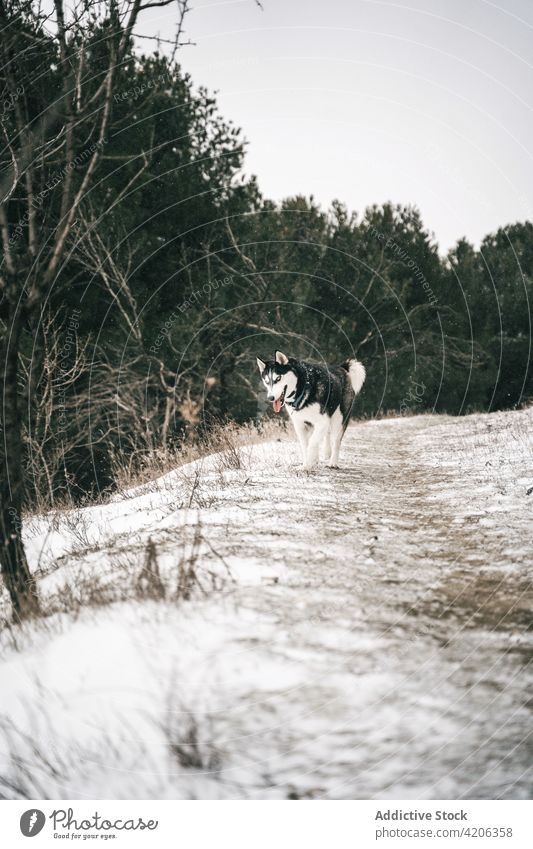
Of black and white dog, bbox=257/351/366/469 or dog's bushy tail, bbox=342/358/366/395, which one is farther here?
dog's bushy tail, bbox=342/358/366/395

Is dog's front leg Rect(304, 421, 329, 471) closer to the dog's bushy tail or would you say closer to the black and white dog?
the black and white dog

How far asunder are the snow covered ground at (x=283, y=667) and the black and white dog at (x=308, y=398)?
82.9 inches

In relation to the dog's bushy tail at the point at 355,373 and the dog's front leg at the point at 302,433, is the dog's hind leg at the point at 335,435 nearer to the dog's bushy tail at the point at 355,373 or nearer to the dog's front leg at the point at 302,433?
the dog's front leg at the point at 302,433

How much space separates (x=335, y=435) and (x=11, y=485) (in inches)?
162

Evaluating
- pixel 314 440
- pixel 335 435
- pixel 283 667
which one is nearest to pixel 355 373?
pixel 335 435

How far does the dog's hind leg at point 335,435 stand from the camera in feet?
22.3

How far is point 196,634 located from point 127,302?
978 centimetres

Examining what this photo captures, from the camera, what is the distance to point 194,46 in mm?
4316

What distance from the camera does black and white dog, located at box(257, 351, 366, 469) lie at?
6074 mm

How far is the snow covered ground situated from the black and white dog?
211 centimetres

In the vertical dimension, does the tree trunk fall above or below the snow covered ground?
above

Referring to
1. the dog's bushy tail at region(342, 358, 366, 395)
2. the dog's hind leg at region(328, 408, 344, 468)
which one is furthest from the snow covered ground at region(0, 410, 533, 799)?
the dog's bushy tail at region(342, 358, 366, 395)
